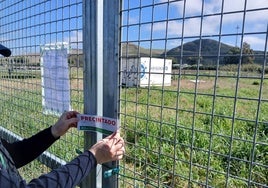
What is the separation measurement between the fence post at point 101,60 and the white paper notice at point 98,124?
36mm

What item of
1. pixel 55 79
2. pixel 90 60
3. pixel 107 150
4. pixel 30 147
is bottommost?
pixel 30 147

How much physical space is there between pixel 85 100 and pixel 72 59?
0.33 metres

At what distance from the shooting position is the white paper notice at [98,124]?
139 centimetres

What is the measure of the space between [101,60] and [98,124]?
317 mm

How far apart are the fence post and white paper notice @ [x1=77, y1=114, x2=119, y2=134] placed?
0.04 meters

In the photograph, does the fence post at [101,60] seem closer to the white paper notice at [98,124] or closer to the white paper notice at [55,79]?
the white paper notice at [98,124]

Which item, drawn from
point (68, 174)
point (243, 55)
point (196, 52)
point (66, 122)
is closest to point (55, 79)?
point (66, 122)

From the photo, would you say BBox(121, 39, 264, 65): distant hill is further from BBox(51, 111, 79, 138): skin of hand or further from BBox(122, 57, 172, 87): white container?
BBox(51, 111, 79, 138): skin of hand

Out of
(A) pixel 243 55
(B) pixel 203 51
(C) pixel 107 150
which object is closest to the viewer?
(A) pixel 243 55

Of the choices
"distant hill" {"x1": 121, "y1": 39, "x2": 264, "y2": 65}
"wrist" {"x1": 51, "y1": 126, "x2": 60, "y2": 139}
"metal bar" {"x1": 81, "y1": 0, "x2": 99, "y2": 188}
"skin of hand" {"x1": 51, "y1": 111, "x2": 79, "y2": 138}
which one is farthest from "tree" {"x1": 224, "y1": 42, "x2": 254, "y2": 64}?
"wrist" {"x1": 51, "y1": 126, "x2": 60, "y2": 139}

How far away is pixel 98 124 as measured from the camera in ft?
4.75

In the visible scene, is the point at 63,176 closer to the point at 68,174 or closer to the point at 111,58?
the point at 68,174

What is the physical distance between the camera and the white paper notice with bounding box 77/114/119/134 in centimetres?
139

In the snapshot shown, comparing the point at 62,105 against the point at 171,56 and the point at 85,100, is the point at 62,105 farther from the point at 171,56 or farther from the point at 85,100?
the point at 171,56
